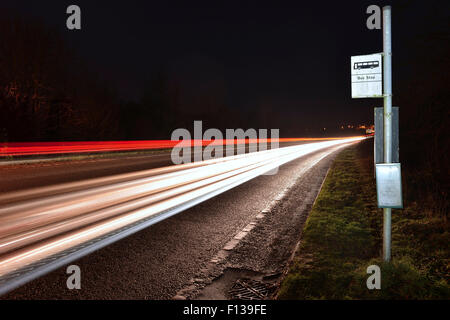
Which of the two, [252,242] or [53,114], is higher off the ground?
[53,114]

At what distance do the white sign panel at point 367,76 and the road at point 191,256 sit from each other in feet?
8.31

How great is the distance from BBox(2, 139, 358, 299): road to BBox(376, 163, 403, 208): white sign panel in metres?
1.62

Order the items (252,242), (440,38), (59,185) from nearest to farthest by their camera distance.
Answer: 1. (252,242)
2. (440,38)
3. (59,185)

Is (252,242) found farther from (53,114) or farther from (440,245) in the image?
(53,114)

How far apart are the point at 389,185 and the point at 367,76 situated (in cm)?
133

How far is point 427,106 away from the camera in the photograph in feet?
27.9

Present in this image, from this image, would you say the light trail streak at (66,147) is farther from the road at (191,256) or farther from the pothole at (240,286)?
the pothole at (240,286)

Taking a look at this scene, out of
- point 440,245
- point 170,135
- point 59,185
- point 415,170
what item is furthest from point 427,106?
point 170,135

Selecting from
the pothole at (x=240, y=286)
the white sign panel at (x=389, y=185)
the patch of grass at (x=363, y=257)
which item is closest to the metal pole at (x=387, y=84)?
the white sign panel at (x=389, y=185)

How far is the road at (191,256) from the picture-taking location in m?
3.54

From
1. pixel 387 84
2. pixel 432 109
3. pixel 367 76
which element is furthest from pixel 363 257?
pixel 432 109

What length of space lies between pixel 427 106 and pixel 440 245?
209 inches

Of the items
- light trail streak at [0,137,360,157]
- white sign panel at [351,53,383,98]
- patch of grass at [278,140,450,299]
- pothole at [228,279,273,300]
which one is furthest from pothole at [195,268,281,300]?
light trail streak at [0,137,360,157]
